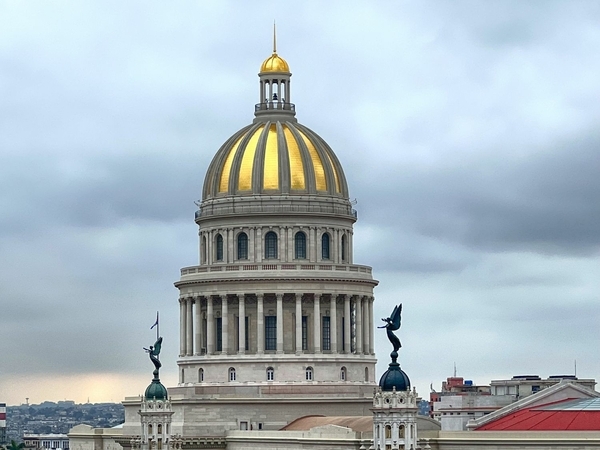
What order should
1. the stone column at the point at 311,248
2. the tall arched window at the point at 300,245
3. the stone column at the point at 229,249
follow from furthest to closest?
the tall arched window at the point at 300,245, the stone column at the point at 229,249, the stone column at the point at 311,248

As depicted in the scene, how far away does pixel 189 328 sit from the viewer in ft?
586

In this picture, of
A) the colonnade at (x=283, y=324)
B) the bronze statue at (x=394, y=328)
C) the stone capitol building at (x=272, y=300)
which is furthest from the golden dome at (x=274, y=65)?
the bronze statue at (x=394, y=328)

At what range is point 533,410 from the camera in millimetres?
161875

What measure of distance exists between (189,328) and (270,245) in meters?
9.39

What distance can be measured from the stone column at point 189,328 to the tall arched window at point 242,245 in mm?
5573

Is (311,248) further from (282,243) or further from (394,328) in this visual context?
(394,328)

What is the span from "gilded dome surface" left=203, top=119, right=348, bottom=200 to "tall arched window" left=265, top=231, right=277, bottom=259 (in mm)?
3301

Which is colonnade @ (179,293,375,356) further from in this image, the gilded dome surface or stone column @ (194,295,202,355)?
the gilded dome surface

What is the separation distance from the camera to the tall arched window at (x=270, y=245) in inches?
6914

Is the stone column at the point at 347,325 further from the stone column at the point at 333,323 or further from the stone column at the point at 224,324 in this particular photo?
the stone column at the point at 224,324

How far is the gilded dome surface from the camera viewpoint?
17588cm

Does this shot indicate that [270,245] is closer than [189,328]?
Yes

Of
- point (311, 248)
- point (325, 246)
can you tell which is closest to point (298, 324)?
point (311, 248)

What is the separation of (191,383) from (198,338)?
371cm
